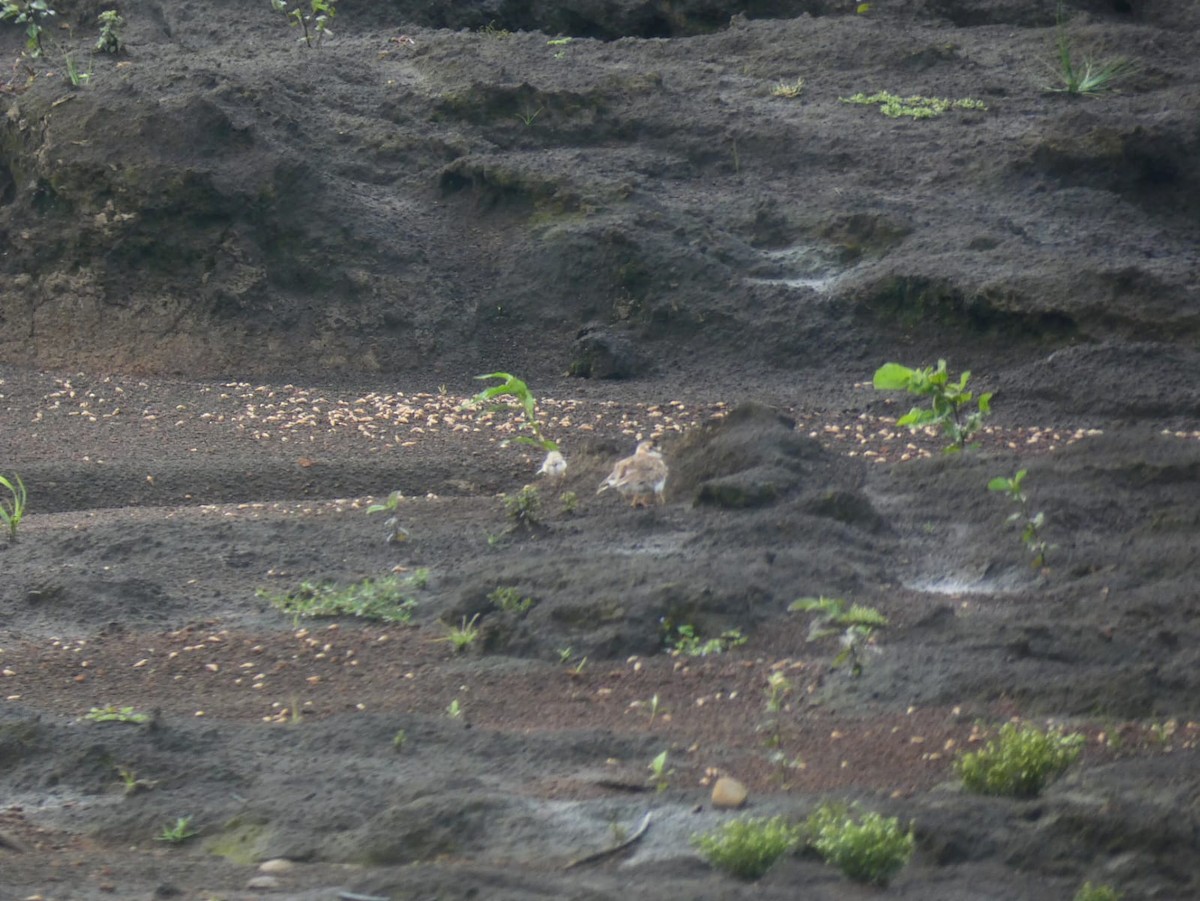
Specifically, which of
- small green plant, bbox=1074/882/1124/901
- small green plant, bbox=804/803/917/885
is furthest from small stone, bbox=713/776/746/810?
small green plant, bbox=1074/882/1124/901

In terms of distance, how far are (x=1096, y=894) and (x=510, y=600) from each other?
7.98 feet

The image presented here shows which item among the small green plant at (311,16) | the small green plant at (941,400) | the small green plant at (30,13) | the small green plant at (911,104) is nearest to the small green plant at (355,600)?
the small green plant at (941,400)

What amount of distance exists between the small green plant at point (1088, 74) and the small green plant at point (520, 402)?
→ 3.65m

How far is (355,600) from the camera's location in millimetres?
5121

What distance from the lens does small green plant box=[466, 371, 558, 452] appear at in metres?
6.05

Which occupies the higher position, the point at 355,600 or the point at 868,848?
the point at 868,848

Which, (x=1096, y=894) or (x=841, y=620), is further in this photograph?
(x=841, y=620)

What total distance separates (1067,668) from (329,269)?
6.34m

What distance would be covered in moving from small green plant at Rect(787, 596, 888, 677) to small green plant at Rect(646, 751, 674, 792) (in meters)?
0.81

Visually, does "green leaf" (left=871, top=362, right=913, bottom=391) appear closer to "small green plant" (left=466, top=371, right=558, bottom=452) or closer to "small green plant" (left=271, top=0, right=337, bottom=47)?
"small green plant" (left=466, top=371, right=558, bottom=452)

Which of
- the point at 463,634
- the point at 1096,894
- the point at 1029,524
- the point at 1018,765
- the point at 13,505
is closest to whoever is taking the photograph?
the point at 1096,894

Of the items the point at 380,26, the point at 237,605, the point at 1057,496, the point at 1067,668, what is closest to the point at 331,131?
the point at 380,26

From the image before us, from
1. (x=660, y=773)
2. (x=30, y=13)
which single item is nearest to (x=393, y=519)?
(x=660, y=773)

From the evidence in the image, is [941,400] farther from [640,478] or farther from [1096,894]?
[1096,894]
